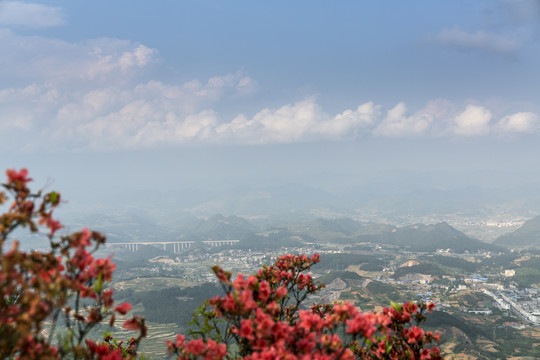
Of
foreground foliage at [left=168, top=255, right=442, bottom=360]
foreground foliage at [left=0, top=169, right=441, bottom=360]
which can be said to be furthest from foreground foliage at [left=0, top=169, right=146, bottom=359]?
foreground foliage at [left=168, top=255, right=442, bottom=360]

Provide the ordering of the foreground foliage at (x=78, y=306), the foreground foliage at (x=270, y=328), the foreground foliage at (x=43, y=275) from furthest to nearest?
the foreground foliage at (x=270, y=328) < the foreground foliage at (x=78, y=306) < the foreground foliage at (x=43, y=275)

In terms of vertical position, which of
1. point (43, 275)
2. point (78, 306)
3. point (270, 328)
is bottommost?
point (270, 328)

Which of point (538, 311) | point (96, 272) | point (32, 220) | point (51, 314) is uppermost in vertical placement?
point (32, 220)

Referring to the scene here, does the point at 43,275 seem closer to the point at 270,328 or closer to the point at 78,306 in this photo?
the point at 78,306

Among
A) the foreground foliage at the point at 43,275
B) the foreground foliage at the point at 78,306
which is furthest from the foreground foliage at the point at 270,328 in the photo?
the foreground foliage at the point at 43,275

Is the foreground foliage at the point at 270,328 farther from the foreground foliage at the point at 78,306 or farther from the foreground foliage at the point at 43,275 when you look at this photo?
the foreground foliage at the point at 43,275

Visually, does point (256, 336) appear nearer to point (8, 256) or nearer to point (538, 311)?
point (8, 256)

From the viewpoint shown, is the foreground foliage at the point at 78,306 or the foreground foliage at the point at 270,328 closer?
the foreground foliage at the point at 78,306

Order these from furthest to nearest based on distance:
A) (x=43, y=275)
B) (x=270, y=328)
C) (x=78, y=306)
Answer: (x=78, y=306), (x=270, y=328), (x=43, y=275)

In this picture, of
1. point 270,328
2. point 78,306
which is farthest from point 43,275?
point 270,328

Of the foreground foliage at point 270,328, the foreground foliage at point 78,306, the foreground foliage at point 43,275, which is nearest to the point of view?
the foreground foliage at point 43,275

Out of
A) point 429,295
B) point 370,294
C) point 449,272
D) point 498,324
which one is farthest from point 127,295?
point 449,272
